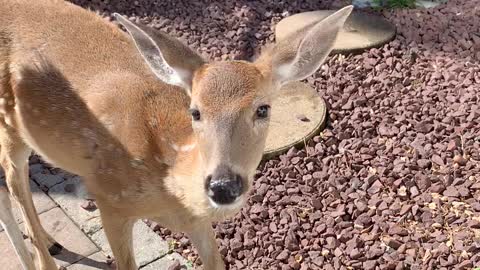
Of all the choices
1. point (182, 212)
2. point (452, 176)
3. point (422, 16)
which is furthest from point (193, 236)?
point (422, 16)

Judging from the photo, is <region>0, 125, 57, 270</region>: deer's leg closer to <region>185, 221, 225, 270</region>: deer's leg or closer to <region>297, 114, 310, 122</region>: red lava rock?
<region>185, 221, 225, 270</region>: deer's leg

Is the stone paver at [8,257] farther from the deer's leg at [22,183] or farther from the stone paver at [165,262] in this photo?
the stone paver at [165,262]

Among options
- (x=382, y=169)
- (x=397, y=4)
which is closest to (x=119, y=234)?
(x=382, y=169)

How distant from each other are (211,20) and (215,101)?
3461 mm

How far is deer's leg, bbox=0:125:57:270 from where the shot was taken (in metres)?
4.04

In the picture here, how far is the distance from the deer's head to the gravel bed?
116 centimetres

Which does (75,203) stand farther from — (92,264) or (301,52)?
(301,52)

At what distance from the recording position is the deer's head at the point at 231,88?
3.02 meters

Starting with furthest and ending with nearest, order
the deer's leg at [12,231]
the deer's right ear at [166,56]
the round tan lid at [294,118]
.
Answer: the round tan lid at [294,118], the deer's leg at [12,231], the deer's right ear at [166,56]

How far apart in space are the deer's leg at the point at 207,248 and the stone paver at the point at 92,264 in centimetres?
62

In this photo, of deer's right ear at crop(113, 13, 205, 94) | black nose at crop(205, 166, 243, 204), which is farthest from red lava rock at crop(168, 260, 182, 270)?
black nose at crop(205, 166, 243, 204)

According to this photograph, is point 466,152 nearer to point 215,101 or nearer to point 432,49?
point 432,49

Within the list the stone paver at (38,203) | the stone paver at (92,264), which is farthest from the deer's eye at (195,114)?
the stone paver at (38,203)

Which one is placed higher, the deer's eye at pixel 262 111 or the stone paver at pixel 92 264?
the deer's eye at pixel 262 111
